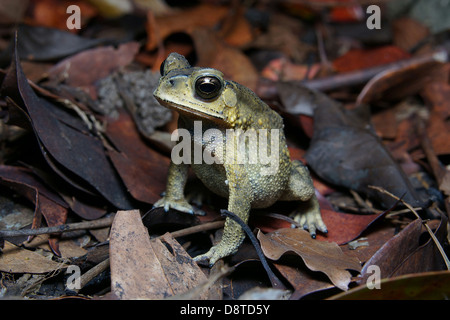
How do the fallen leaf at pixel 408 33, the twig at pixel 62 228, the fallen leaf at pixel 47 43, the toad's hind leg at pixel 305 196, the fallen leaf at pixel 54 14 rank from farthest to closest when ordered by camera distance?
the fallen leaf at pixel 408 33, the fallen leaf at pixel 54 14, the fallen leaf at pixel 47 43, the toad's hind leg at pixel 305 196, the twig at pixel 62 228

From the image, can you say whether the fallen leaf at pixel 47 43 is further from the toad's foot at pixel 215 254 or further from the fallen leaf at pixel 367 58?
the fallen leaf at pixel 367 58

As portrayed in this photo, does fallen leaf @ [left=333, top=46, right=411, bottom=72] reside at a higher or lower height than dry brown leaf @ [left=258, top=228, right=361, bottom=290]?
higher

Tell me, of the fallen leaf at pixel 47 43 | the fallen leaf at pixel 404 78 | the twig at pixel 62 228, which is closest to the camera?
the twig at pixel 62 228

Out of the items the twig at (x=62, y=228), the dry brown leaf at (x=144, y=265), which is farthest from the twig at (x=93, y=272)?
the twig at (x=62, y=228)

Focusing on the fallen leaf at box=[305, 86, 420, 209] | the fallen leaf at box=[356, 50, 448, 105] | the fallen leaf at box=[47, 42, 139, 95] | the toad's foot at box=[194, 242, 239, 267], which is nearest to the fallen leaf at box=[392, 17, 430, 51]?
the fallen leaf at box=[356, 50, 448, 105]

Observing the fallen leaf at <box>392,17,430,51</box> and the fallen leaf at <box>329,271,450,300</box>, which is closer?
the fallen leaf at <box>329,271,450,300</box>

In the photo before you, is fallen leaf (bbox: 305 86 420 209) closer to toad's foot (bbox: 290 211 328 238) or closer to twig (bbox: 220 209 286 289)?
toad's foot (bbox: 290 211 328 238)
